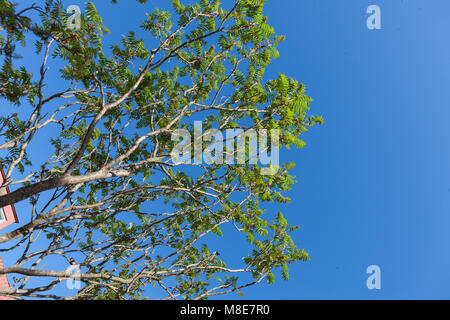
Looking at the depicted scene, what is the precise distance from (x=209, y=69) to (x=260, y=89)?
4.41ft

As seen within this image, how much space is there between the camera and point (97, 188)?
6.77 metres

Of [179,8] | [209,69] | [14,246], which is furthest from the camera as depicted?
[209,69]

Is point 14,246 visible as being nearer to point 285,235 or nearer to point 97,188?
point 97,188

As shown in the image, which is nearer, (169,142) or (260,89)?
(260,89)

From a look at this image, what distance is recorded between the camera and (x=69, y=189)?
19.0ft

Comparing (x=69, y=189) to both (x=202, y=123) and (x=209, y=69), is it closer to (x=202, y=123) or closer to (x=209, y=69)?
(x=202, y=123)

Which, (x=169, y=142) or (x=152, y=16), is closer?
(x=152, y=16)

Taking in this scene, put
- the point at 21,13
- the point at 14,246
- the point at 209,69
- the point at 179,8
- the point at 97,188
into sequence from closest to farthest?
the point at 21,13
the point at 179,8
the point at 14,246
the point at 209,69
the point at 97,188
